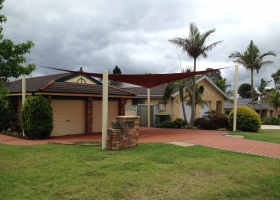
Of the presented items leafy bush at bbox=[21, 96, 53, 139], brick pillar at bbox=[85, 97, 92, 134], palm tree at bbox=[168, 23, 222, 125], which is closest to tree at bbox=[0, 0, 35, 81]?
leafy bush at bbox=[21, 96, 53, 139]

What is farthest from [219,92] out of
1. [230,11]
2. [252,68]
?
[230,11]

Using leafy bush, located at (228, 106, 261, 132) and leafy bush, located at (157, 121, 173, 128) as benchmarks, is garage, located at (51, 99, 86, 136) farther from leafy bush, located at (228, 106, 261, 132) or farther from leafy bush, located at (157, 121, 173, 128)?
leafy bush, located at (228, 106, 261, 132)

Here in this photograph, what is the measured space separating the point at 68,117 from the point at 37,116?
2.14 meters

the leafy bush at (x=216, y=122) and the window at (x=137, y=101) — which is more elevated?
the window at (x=137, y=101)

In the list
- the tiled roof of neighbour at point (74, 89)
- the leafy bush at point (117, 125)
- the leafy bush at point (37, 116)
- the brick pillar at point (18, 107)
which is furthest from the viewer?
the brick pillar at point (18, 107)

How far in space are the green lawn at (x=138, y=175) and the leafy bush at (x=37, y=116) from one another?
3.54 m

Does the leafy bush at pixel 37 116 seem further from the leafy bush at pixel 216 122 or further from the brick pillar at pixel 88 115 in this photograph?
the leafy bush at pixel 216 122

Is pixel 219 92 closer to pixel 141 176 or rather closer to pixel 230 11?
pixel 230 11

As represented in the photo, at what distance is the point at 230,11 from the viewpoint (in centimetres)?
967

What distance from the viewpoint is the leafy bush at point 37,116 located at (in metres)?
10.9

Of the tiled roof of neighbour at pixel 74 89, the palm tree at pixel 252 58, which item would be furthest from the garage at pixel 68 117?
the palm tree at pixel 252 58

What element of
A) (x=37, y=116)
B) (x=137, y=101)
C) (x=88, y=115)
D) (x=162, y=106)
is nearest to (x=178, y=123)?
(x=162, y=106)

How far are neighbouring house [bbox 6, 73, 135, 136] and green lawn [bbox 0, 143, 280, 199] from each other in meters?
4.92

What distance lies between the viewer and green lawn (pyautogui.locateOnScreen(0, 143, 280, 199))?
4195 millimetres
